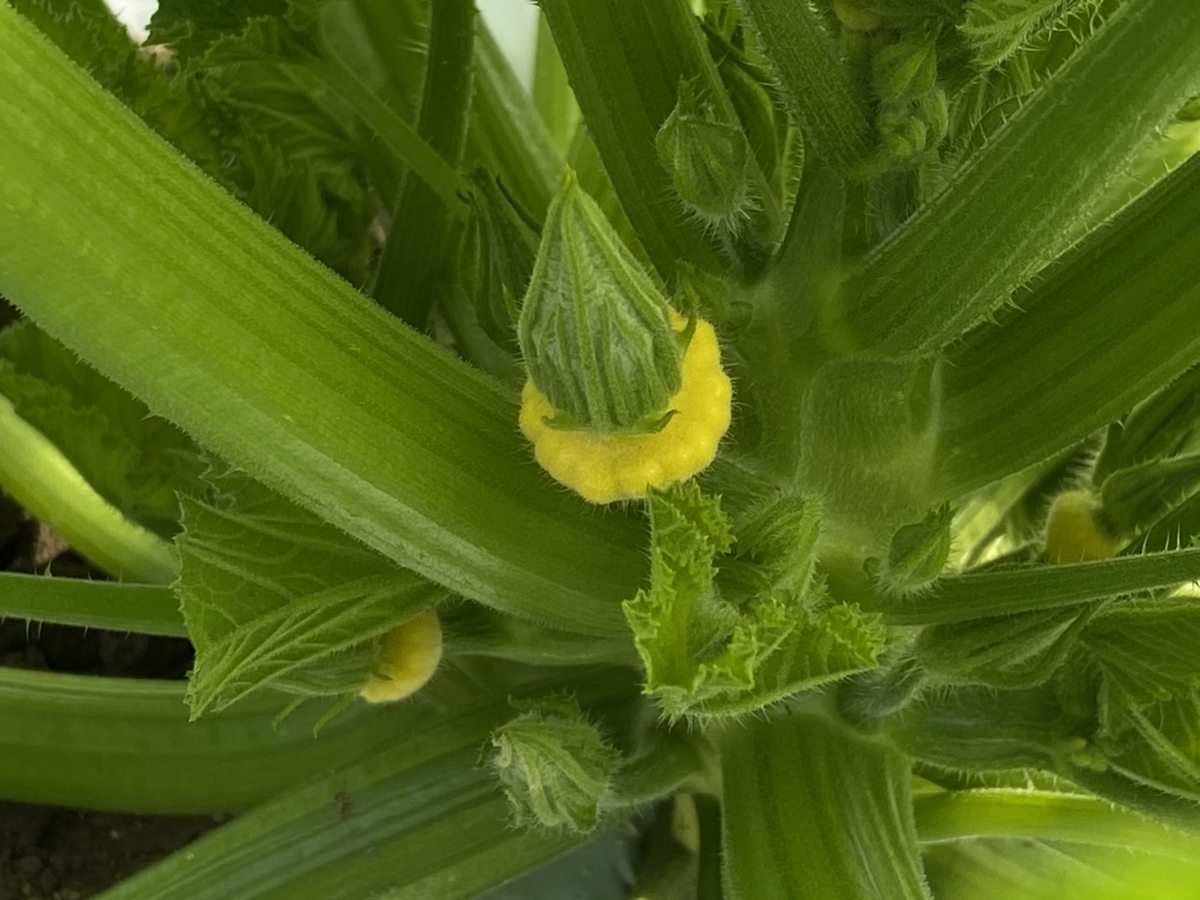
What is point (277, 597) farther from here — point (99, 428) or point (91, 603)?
point (99, 428)

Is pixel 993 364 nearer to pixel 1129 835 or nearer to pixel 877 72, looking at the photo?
pixel 877 72

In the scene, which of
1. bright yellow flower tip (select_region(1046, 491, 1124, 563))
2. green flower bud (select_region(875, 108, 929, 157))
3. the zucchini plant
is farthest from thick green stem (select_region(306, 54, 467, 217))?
bright yellow flower tip (select_region(1046, 491, 1124, 563))

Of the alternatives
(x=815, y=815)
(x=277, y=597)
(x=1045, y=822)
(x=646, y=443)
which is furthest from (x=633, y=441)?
(x=1045, y=822)

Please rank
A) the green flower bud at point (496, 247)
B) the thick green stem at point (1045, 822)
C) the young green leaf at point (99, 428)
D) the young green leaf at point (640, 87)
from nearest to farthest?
the young green leaf at point (640, 87) → the green flower bud at point (496, 247) → the thick green stem at point (1045, 822) → the young green leaf at point (99, 428)

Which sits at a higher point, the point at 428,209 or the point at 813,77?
the point at 428,209

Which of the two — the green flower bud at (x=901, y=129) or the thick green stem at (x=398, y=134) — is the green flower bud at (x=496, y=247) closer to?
the thick green stem at (x=398, y=134)

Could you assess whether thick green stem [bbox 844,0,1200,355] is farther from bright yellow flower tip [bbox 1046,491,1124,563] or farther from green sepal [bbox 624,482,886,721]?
bright yellow flower tip [bbox 1046,491,1124,563]

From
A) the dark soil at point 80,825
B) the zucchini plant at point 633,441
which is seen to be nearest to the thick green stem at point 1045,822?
the zucchini plant at point 633,441
